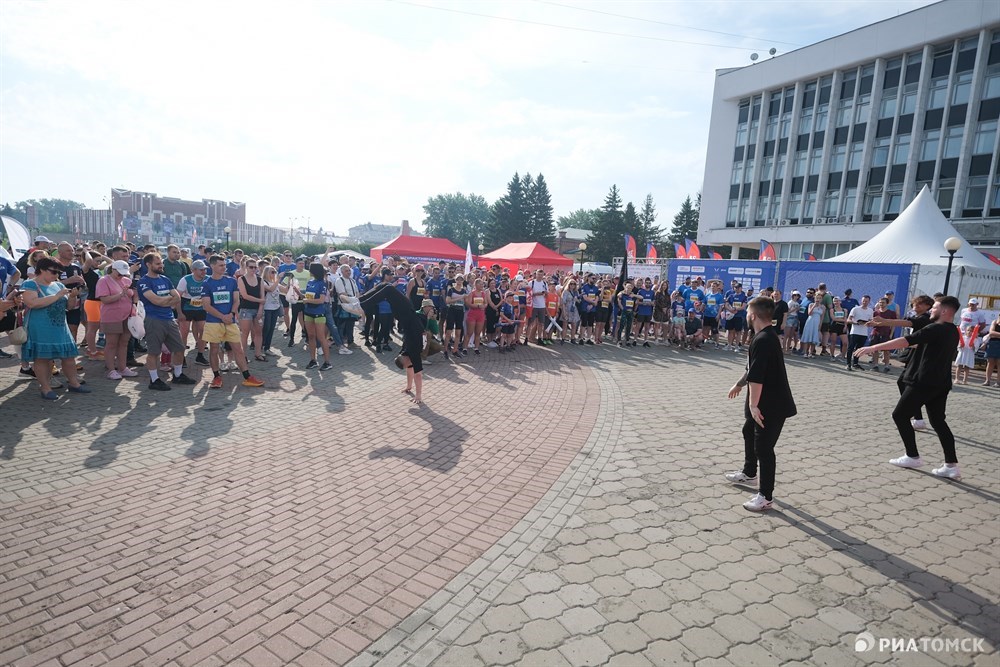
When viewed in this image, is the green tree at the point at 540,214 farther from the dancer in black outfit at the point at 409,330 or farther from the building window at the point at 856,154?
the dancer in black outfit at the point at 409,330

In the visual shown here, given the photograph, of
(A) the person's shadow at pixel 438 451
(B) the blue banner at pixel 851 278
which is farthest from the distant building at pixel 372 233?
(A) the person's shadow at pixel 438 451

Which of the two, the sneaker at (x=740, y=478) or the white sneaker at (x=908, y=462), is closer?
the sneaker at (x=740, y=478)

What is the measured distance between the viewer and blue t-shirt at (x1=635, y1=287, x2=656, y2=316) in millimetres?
14766

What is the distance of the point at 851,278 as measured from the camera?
16219 mm

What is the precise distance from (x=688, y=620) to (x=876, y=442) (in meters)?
5.57

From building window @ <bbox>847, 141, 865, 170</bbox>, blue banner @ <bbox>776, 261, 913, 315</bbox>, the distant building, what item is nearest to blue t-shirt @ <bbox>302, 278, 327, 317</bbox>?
blue banner @ <bbox>776, 261, 913, 315</bbox>

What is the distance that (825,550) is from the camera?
13.1ft

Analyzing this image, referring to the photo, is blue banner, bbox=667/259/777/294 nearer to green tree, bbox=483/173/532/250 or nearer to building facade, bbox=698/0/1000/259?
building facade, bbox=698/0/1000/259

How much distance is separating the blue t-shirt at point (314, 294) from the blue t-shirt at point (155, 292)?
2.27 m

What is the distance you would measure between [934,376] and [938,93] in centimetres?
4021

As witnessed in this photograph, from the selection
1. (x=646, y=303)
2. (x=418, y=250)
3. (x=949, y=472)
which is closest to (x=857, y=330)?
(x=646, y=303)

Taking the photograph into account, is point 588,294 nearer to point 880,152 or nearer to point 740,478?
point 740,478

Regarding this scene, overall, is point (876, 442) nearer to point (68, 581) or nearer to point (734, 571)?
point (734, 571)

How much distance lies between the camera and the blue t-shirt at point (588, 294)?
560 inches
